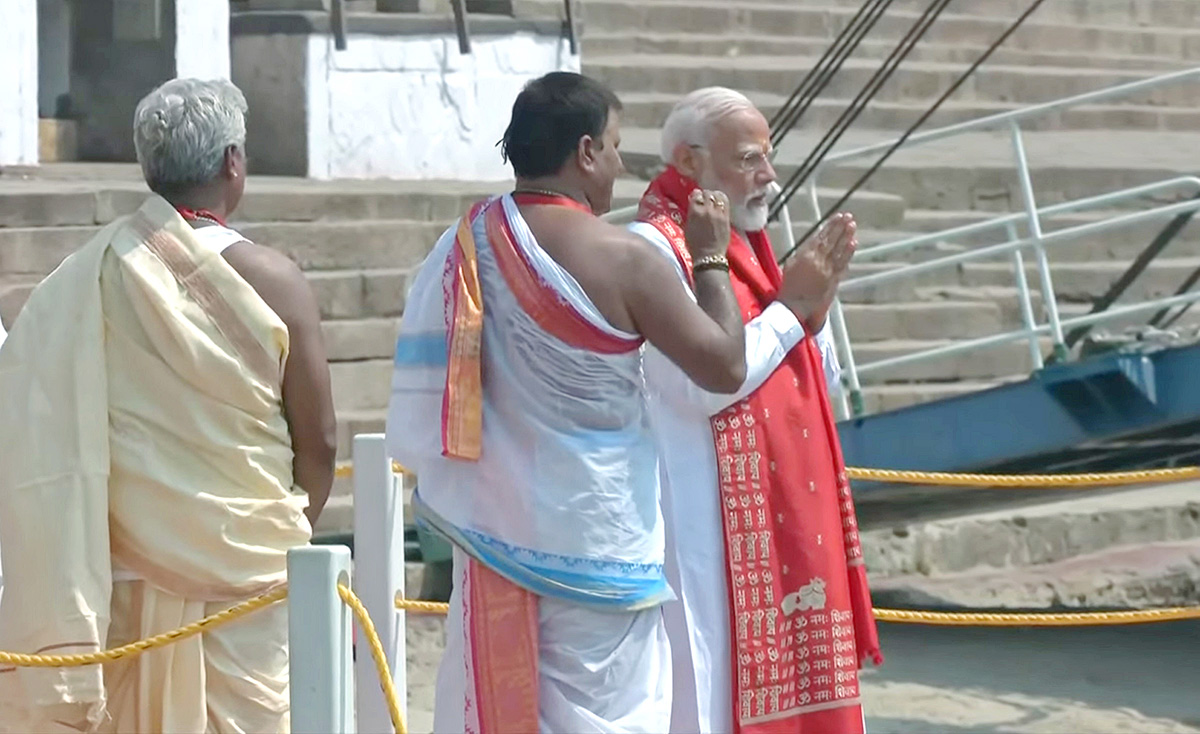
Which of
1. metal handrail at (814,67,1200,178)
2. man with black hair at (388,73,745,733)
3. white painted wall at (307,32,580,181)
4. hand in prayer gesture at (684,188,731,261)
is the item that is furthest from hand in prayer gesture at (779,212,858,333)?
white painted wall at (307,32,580,181)

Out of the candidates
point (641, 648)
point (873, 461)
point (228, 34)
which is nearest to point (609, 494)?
point (641, 648)

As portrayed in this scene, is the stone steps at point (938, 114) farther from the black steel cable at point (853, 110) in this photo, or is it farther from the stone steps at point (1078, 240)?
the black steel cable at point (853, 110)

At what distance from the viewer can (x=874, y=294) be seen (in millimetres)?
9906

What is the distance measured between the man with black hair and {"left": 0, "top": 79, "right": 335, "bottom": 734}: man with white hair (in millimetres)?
337

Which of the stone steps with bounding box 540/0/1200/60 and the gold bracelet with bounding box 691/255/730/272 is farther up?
the stone steps with bounding box 540/0/1200/60

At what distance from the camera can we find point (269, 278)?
3787 millimetres

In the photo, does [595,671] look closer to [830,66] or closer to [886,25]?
[830,66]

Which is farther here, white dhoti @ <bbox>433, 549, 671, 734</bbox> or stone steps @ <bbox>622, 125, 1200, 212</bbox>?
stone steps @ <bbox>622, 125, 1200, 212</bbox>

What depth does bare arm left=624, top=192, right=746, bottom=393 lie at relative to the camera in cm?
348

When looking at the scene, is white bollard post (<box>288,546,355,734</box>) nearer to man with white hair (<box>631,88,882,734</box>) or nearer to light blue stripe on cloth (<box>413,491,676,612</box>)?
light blue stripe on cloth (<box>413,491,676,612</box>)

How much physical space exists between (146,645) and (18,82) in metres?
6.30

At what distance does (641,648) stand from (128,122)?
25.3 feet

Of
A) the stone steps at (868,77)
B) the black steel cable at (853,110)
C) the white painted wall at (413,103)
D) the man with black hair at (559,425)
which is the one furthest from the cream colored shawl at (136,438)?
the stone steps at (868,77)

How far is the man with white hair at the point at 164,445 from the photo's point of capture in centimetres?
371
